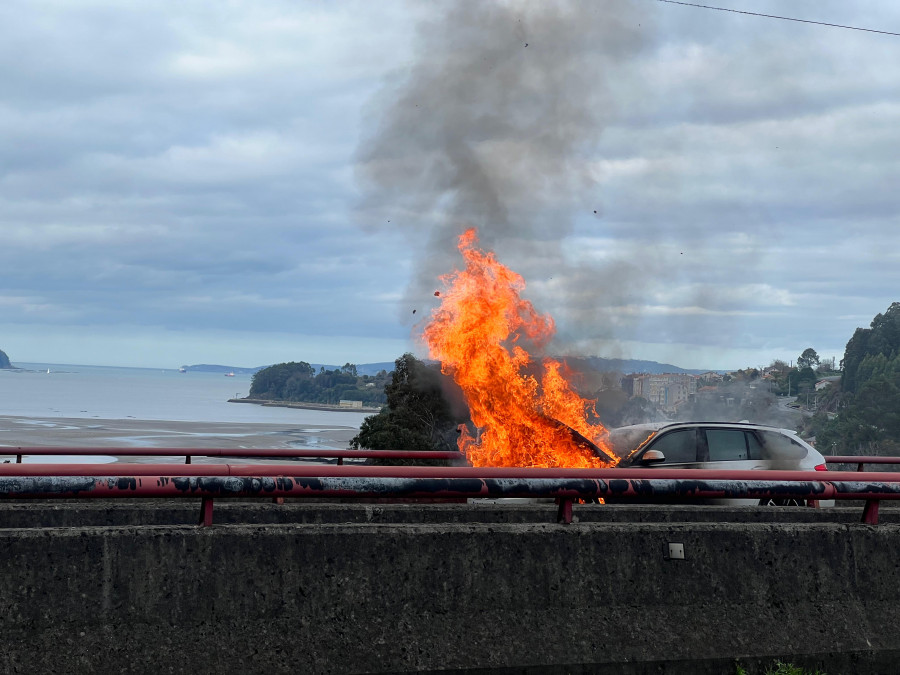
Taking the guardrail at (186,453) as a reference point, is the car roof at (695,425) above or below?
above

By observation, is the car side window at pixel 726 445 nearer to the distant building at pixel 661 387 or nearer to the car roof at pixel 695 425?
the car roof at pixel 695 425

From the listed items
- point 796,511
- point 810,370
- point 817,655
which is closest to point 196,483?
point 817,655

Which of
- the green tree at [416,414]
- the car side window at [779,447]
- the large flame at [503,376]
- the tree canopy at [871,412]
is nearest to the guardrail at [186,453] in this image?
the large flame at [503,376]

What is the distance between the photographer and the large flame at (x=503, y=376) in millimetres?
12648

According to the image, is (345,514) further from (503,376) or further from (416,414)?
(416,414)

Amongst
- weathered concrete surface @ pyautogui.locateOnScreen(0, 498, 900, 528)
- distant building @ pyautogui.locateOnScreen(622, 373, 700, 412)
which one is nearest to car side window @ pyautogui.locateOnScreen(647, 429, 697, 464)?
weathered concrete surface @ pyautogui.locateOnScreen(0, 498, 900, 528)

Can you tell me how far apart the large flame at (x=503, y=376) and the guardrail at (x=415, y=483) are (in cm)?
660

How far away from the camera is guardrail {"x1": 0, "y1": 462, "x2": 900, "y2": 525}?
439 centimetres

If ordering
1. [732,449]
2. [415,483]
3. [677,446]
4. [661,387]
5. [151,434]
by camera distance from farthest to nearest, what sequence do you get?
[151,434]
[661,387]
[732,449]
[677,446]
[415,483]

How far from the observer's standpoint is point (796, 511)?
21.1 feet

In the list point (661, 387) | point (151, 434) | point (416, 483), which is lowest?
point (151, 434)

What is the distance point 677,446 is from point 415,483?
336 inches

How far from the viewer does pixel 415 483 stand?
4.77 m

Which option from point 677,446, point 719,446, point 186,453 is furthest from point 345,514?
point 719,446
